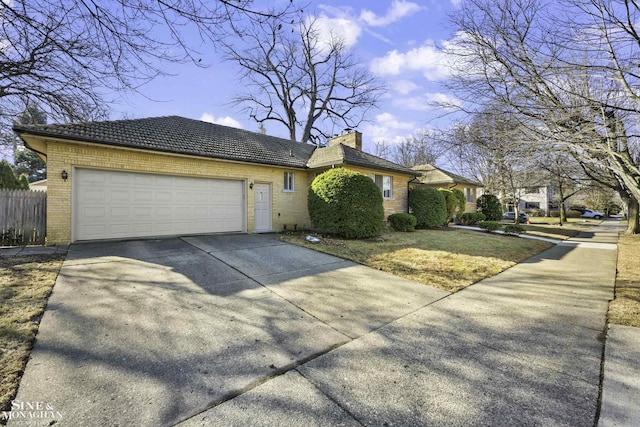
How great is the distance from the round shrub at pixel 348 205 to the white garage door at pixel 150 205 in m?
3.64

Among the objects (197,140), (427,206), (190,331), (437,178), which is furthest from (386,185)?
(190,331)

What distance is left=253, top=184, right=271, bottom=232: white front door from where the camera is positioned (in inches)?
476

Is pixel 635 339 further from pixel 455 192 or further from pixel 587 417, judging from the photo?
pixel 455 192

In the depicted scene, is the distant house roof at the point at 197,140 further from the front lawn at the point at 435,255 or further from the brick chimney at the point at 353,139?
the front lawn at the point at 435,255

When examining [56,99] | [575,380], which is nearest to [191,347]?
[575,380]

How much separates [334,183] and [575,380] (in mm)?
8677

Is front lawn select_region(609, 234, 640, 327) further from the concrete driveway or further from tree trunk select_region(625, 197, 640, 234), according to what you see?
tree trunk select_region(625, 197, 640, 234)

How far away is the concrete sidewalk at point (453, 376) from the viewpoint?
215 centimetres

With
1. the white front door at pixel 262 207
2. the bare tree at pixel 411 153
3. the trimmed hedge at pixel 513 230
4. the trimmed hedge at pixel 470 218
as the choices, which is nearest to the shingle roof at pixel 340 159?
the white front door at pixel 262 207

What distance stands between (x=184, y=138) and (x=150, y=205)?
3099mm

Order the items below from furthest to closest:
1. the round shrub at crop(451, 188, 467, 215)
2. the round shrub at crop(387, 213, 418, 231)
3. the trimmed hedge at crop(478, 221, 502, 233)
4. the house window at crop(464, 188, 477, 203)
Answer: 1. the house window at crop(464, 188, 477, 203)
2. the round shrub at crop(451, 188, 467, 215)
3. the trimmed hedge at crop(478, 221, 502, 233)
4. the round shrub at crop(387, 213, 418, 231)

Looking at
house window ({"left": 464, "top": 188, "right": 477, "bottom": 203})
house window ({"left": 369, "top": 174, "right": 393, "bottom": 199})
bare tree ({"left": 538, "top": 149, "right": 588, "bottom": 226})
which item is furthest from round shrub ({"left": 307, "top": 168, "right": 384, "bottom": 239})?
house window ({"left": 464, "top": 188, "right": 477, "bottom": 203})

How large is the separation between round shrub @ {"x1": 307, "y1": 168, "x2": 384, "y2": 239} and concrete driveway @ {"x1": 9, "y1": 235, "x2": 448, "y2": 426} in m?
3.91

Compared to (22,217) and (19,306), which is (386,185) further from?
(22,217)
